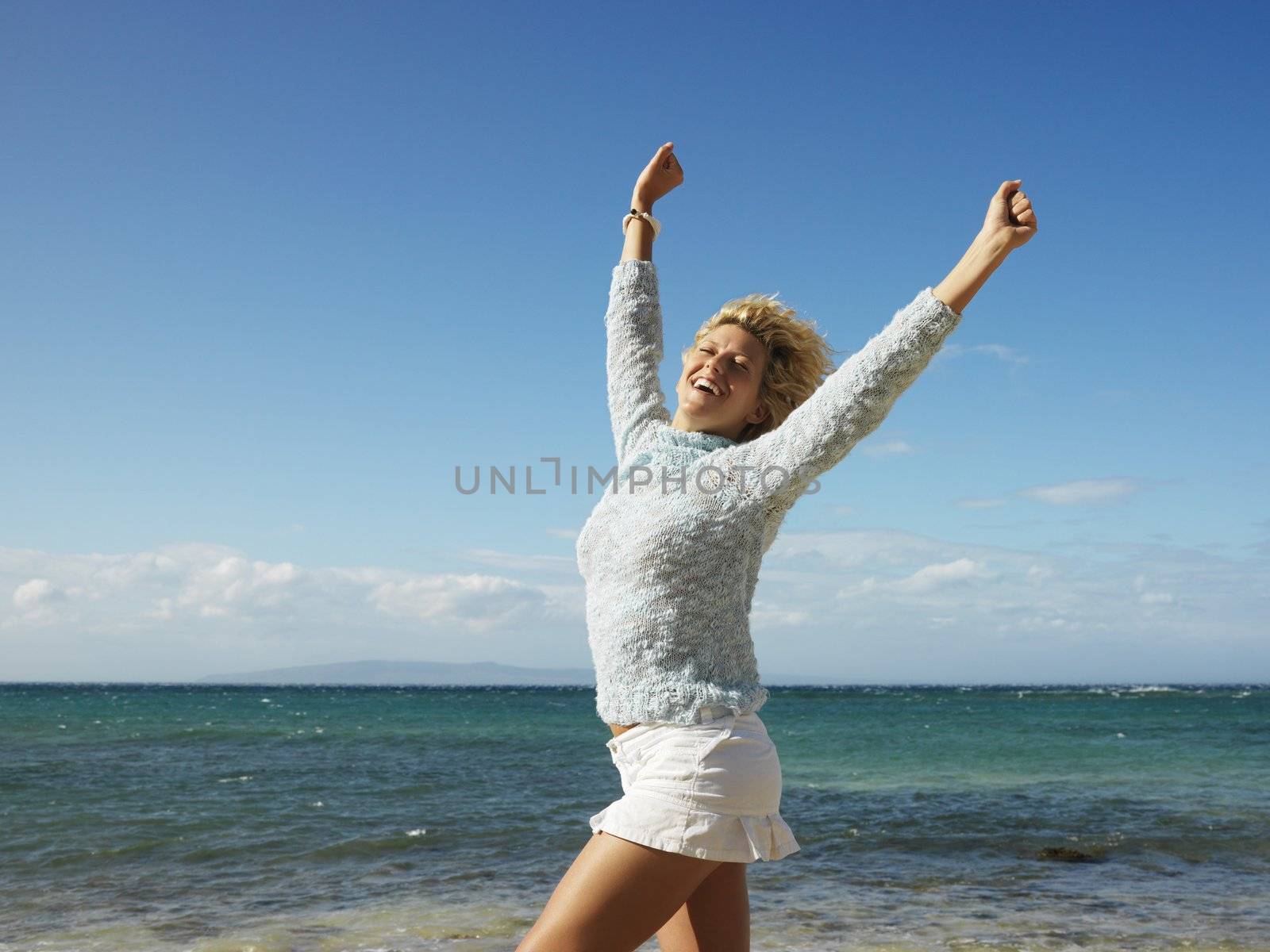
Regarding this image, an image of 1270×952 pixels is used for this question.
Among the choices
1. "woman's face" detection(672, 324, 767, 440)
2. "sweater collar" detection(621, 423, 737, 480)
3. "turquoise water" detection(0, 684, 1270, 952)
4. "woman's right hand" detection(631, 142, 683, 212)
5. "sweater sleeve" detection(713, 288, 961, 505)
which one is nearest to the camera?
"sweater sleeve" detection(713, 288, 961, 505)

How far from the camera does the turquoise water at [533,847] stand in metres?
6.70

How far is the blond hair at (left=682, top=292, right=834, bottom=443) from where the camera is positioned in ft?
8.66

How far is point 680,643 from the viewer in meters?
2.18

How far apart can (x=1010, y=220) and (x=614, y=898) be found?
1.60m

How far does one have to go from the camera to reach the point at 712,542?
219cm

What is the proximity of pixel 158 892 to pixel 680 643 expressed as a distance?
7.35 meters

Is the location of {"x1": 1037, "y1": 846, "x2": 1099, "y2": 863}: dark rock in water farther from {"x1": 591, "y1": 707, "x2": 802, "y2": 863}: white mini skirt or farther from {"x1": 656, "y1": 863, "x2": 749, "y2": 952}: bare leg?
{"x1": 591, "y1": 707, "x2": 802, "y2": 863}: white mini skirt

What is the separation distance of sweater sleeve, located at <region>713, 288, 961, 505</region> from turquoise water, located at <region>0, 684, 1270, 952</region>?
4.95 metres

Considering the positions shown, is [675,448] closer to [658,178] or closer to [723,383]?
[723,383]

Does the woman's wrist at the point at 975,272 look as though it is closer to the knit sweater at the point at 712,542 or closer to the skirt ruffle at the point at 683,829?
the knit sweater at the point at 712,542

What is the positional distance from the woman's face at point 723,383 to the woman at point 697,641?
127 mm

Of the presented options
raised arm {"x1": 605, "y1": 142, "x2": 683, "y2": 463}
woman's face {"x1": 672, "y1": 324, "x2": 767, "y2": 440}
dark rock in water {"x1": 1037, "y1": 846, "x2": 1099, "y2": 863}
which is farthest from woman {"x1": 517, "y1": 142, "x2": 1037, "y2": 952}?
dark rock in water {"x1": 1037, "y1": 846, "x2": 1099, "y2": 863}

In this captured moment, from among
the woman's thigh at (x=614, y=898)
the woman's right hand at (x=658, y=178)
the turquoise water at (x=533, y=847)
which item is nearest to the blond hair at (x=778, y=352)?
the woman's right hand at (x=658, y=178)

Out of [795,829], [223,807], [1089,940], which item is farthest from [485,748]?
[1089,940]
